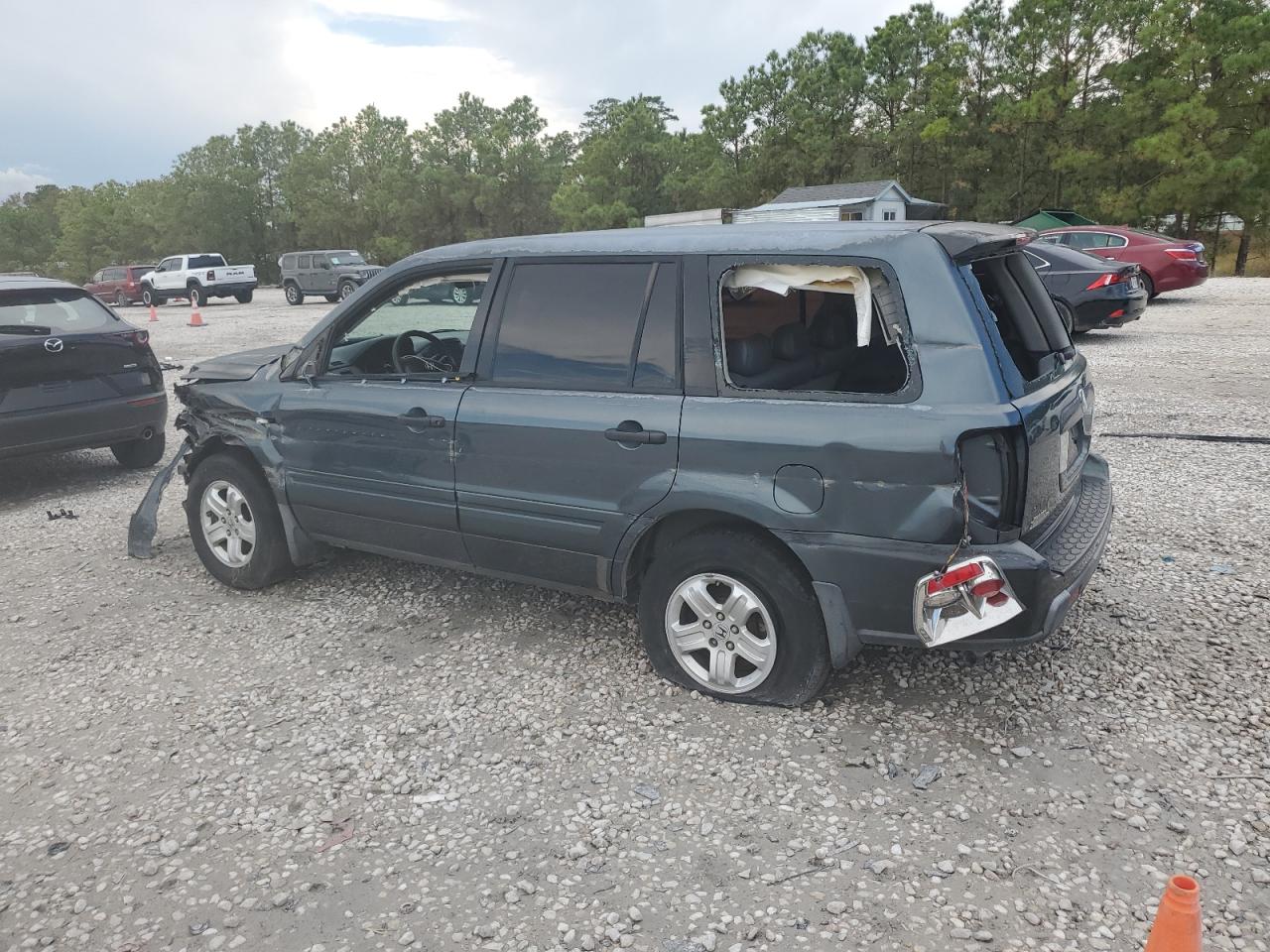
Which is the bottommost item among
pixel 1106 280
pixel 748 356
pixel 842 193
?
pixel 748 356

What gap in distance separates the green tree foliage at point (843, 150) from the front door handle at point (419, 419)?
4124 centimetres

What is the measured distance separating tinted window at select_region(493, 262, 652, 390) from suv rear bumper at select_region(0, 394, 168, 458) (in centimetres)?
456

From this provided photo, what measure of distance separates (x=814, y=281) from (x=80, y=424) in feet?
19.6

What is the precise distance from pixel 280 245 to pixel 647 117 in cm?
2920

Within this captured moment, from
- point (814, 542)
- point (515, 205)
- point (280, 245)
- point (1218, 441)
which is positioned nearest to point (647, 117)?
point (515, 205)

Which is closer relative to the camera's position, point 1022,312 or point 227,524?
point 1022,312

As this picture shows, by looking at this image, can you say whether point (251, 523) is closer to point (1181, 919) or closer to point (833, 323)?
point (833, 323)

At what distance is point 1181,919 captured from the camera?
6.00 feet

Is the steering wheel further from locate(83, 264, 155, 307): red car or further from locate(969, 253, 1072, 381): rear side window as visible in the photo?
locate(83, 264, 155, 307): red car

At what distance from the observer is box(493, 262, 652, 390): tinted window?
3502 millimetres

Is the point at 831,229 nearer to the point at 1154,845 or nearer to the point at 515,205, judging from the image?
the point at 1154,845

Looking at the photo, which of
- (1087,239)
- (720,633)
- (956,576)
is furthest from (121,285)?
(956,576)

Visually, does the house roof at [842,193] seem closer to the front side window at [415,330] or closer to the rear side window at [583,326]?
the front side window at [415,330]

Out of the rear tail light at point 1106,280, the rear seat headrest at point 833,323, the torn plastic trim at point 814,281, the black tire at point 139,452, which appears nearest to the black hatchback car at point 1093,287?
the rear tail light at point 1106,280
